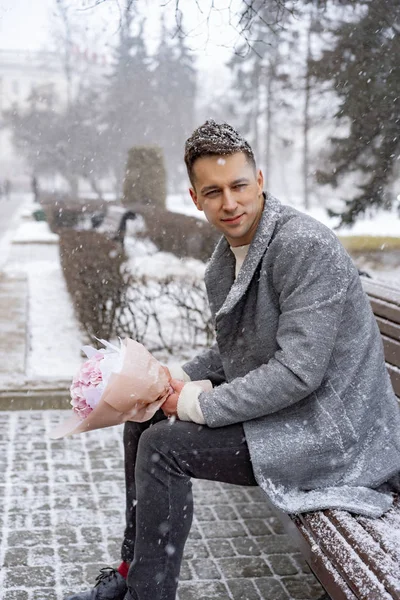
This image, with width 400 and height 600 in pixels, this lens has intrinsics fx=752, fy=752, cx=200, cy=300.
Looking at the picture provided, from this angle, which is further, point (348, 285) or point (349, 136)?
point (349, 136)

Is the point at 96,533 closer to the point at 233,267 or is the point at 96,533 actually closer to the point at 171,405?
the point at 171,405

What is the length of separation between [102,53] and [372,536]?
1055 inches

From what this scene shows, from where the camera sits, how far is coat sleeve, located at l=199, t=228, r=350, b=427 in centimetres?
245

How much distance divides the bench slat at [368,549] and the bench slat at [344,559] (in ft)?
0.05

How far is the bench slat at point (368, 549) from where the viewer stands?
215cm

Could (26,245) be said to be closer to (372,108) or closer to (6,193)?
(372,108)

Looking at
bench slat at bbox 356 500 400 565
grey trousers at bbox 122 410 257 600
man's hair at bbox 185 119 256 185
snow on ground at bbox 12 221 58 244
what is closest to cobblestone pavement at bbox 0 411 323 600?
grey trousers at bbox 122 410 257 600

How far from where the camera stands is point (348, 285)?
2553mm

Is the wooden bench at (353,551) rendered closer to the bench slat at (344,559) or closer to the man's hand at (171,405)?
the bench slat at (344,559)

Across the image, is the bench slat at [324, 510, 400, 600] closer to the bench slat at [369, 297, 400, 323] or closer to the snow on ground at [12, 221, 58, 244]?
the bench slat at [369, 297, 400, 323]

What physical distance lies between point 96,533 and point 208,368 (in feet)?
3.91

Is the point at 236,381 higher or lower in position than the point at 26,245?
higher

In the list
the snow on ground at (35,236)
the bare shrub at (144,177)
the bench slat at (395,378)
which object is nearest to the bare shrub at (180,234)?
the bare shrub at (144,177)

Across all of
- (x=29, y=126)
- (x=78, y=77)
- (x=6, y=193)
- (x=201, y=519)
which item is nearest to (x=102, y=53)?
(x=78, y=77)
